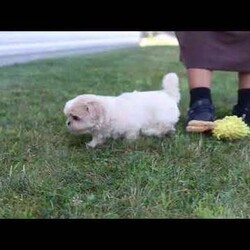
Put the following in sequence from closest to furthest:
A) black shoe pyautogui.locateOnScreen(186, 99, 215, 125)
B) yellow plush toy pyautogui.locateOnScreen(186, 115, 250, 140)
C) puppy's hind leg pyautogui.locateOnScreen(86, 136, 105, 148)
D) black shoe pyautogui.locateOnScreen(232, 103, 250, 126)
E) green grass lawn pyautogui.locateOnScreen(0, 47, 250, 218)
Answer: green grass lawn pyautogui.locateOnScreen(0, 47, 250, 218) → puppy's hind leg pyautogui.locateOnScreen(86, 136, 105, 148) → yellow plush toy pyautogui.locateOnScreen(186, 115, 250, 140) → black shoe pyautogui.locateOnScreen(186, 99, 215, 125) → black shoe pyautogui.locateOnScreen(232, 103, 250, 126)

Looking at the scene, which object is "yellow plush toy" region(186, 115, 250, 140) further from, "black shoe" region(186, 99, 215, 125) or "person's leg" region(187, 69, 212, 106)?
"person's leg" region(187, 69, 212, 106)

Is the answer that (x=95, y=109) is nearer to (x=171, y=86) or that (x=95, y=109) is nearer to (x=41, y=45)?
(x=171, y=86)

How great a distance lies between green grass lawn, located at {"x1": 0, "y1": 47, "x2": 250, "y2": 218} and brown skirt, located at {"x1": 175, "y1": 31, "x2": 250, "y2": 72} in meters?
0.33

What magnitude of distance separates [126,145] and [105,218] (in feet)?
2.37

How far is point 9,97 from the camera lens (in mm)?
2902

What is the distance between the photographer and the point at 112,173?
1.73m

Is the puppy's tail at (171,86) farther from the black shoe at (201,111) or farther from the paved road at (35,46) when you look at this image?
the paved road at (35,46)

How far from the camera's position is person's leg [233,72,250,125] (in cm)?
248

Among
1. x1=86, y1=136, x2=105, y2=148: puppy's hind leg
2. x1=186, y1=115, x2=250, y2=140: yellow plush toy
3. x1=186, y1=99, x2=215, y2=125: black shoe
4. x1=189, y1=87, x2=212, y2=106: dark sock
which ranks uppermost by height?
x1=189, y1=87, x2=212, y2=106: dark sock

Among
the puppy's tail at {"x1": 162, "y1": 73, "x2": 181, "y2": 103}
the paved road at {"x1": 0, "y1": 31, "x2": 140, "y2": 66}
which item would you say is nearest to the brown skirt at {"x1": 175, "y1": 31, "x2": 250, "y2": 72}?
the puppy's tail at {"x1": 162, "y1": 73, "x2": 181, "y2": 103}

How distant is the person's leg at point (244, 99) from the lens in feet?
8.14

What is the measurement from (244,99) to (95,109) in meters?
0.89
